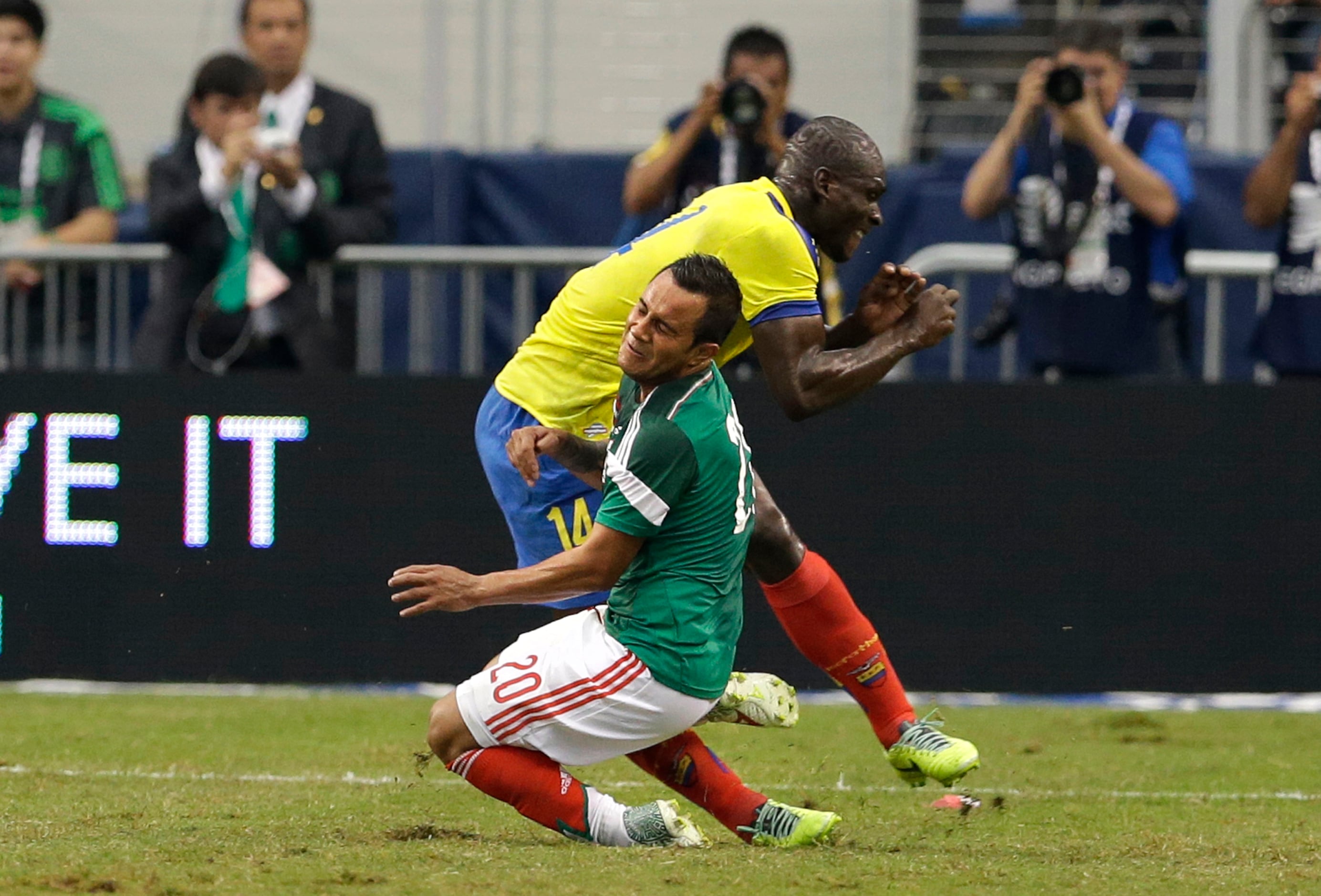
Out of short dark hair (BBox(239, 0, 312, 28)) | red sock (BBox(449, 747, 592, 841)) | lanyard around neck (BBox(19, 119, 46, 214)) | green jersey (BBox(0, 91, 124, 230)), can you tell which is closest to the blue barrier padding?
green jersey (BBox(0, 91, 124, 230))

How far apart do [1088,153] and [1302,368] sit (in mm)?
1425

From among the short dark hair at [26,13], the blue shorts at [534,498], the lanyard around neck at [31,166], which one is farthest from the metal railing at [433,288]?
the blue shorts at [534,498]

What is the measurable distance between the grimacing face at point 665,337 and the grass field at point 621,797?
128 cm

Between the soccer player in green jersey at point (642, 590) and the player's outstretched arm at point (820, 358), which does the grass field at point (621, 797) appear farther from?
the player's outstretched arm at point (820, 358)

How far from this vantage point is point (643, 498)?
5426 mm

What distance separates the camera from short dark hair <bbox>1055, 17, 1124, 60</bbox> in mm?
10023

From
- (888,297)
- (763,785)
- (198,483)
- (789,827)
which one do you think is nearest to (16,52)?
(198,483)

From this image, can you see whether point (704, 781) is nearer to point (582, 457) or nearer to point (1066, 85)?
point (582, 457)

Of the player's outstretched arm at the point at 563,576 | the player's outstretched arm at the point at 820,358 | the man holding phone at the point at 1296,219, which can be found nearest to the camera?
the player's outstretched arm at the point at 563,576

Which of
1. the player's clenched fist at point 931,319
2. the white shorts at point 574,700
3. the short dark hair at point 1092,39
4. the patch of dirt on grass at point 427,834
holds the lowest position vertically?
the patch of dirt on grass at point 427,834

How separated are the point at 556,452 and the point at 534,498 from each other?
48 centimetres

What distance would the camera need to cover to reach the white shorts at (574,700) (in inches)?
217

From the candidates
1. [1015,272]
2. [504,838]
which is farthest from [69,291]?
[504,838]

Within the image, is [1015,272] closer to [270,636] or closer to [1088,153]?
[1088,153]
